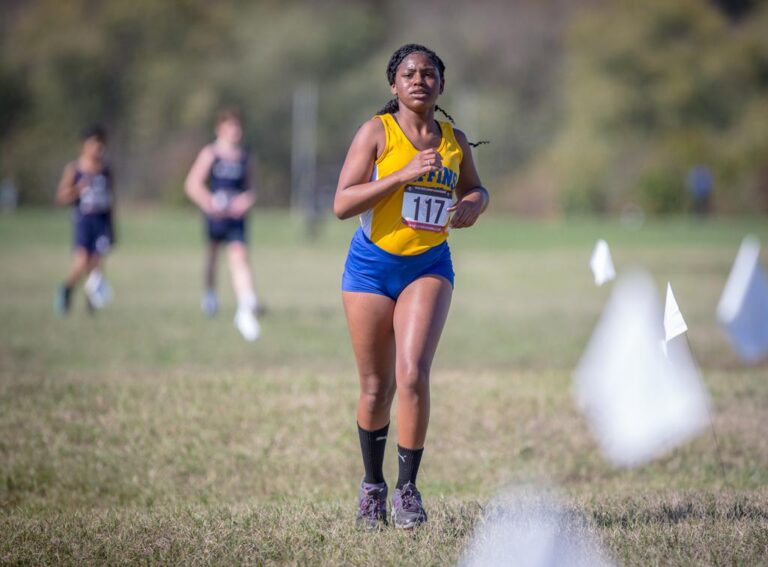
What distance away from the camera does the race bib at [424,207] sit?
17.6 ft

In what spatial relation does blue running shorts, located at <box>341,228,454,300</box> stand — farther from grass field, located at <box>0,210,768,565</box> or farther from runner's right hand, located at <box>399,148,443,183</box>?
grass field, located at <box>0,210,768,565</box>

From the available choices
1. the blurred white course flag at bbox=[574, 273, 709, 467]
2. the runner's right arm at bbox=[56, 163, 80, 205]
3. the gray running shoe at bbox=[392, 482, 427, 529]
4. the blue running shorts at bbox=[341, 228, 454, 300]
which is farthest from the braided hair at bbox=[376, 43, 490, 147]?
the runner's right arm at bbox=[56, 163, 80, 205]

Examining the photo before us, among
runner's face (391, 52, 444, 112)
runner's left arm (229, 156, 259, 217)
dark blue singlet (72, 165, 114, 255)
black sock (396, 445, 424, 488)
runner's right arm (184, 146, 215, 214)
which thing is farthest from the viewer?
dark blue singlet (72, 165, 114, 255)

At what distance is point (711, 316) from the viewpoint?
16.7 m

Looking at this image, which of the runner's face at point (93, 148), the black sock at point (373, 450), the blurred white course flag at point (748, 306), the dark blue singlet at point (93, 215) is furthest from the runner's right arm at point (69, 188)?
the black sock at point (373, 450)

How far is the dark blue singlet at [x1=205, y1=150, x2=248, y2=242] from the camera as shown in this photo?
49.3 ft

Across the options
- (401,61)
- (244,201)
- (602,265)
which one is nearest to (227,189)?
(244,201)

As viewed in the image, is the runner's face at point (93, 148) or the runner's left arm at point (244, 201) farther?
the runner's face at point (93, 148)

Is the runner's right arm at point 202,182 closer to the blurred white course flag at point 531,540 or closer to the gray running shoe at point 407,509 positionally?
the blurred white course flag at point 531,540

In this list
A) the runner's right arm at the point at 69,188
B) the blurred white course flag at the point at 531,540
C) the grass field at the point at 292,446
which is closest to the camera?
the blurred white course flag at the point at 531,540

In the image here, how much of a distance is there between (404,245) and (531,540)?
149 cm

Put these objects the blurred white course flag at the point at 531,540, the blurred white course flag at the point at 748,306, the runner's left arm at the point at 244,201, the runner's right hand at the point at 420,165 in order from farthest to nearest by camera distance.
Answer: the runner's left arm at the point at 244,201
the blurred white course flag at the point at 748,306
the runner's right hand at the point at 420,165
the blurred white course flag at the point at 531,540

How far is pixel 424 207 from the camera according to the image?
5387 mm

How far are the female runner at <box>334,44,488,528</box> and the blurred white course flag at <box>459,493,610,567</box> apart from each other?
15.6 inches
